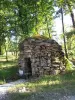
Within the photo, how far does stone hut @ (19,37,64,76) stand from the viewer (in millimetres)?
23766

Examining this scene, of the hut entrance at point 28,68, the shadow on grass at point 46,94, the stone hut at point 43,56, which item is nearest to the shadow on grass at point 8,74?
the hut entrance at point 28,68

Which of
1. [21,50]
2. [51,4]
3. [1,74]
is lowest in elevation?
[1,74]

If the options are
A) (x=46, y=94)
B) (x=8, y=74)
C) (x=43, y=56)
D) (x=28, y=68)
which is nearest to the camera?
(x=46, y=94)

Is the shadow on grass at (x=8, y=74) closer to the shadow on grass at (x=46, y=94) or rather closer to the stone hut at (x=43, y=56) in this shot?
the stone hut at (x=43, y=56)

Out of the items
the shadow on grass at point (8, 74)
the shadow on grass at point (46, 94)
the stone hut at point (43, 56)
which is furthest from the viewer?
the shadow on grass at point (8, 74)

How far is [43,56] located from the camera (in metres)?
23.8

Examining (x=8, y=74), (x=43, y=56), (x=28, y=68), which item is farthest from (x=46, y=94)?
(x=8, y=74)

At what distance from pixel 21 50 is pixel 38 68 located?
8.97 feet

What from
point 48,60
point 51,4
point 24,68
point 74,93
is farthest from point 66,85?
point 51,4

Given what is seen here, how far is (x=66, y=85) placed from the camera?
651 inches

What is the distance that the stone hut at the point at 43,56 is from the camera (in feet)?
78.0

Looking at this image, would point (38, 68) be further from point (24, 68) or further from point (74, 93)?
point (74, 93)

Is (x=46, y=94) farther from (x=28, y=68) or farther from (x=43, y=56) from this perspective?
(x=28, y=68)

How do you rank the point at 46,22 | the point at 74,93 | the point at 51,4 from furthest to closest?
the point at 46,22 < the point at 51,4 < the point at 74,93
